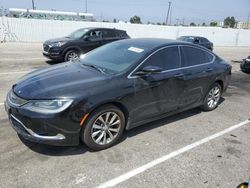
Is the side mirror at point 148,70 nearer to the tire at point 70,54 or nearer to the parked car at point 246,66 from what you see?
the tire at point 70,54

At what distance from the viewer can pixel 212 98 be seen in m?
5.64

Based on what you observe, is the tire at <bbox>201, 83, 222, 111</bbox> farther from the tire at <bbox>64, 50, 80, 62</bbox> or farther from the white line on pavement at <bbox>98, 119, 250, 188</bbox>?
the tire at <bbox>64, 50, 80, 62</bbox>

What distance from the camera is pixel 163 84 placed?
420cm

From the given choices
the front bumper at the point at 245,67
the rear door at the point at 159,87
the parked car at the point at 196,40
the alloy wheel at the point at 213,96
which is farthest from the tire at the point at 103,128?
the parked car at the point at 196,40

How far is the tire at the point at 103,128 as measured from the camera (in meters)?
3.43

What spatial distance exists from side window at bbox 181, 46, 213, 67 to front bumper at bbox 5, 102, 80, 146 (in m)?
2.57

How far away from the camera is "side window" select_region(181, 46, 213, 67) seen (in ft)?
15.5

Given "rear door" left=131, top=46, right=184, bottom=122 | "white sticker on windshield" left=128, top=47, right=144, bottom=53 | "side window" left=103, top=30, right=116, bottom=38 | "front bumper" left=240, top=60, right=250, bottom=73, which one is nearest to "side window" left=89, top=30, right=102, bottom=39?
"side window" left=103, top=30, right=116, bottom=38

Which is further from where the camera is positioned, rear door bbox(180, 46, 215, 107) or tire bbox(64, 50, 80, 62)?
tire bbox(64, 50, 80, 62)

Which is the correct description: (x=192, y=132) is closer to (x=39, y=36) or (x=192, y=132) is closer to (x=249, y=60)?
(x=249, y=60)

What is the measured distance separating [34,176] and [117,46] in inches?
110

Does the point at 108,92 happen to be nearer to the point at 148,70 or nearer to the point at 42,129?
the point at 148,70

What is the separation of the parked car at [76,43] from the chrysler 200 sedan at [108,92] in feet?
18.8

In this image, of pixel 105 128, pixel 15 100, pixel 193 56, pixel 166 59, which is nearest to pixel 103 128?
pixel 105 128
